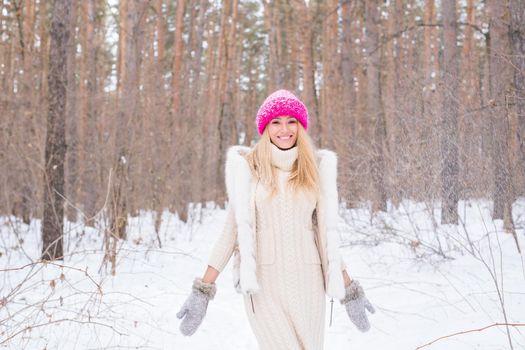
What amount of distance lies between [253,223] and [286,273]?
264 millimetres

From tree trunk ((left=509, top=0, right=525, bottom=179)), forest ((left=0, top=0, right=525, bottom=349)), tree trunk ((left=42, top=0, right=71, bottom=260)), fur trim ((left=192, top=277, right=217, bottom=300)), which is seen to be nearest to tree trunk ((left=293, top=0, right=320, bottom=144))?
forest ((left=0, top=0, right=525, bottom=349))

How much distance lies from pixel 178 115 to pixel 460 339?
901cm

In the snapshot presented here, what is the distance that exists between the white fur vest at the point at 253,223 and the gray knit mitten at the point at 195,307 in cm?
15

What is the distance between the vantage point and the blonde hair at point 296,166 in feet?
7.09

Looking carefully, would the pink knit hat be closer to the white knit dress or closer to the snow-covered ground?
the white knit dress

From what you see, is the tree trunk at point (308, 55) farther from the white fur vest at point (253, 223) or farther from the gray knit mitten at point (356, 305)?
the gray knit mitten at point (356, 305)

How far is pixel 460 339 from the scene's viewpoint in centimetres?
313

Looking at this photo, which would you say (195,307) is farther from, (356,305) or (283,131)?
(283,131)

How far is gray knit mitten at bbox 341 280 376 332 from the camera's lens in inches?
83.7

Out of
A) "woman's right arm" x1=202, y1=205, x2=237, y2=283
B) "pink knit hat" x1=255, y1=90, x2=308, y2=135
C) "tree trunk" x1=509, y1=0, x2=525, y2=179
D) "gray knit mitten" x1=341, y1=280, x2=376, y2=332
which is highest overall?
"tree trunk" x1=509, y1=0, x2=525, y2=179

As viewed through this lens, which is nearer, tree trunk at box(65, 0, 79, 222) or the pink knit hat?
the pink knit hat

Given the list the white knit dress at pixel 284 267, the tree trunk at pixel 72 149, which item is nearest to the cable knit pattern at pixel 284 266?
the white knit dress at pixel 284 267

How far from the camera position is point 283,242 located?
212 centimetres

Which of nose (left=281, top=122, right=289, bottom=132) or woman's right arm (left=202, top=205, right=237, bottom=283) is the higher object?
nose (left=281, top=122, right=289, bottom=132)
